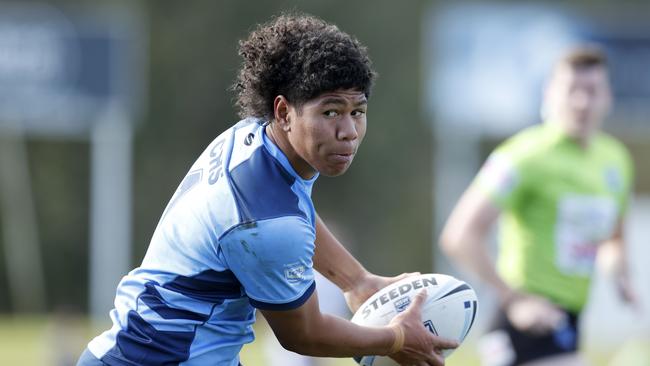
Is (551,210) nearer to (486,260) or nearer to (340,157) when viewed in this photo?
(486,260)

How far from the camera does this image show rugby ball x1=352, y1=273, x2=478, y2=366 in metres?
4.79

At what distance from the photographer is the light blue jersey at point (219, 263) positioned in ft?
13.7

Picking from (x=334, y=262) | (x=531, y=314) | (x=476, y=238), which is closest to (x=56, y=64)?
(x=476, y=238)

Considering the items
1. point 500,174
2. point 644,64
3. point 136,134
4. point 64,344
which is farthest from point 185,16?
point 500,174

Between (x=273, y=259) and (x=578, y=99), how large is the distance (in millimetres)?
3588

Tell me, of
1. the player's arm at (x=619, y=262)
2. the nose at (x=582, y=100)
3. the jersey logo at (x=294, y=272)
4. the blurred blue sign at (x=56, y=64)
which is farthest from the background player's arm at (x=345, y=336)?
the blurred blue sign at (x=56, y=64)

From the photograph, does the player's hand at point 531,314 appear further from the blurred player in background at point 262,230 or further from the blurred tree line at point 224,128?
the blurred tree line at point 224,128

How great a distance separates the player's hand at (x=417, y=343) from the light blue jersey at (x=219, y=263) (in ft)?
1.42

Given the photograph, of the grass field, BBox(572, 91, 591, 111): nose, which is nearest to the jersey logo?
BBox(572, 91, 591, 111): nose

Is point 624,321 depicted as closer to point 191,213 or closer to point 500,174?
point 500,174

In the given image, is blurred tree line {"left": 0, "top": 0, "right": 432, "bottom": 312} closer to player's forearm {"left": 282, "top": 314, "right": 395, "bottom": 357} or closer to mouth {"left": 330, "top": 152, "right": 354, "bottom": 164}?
player's forearm {"left": 282, "top": 314, "right": 395, "bottom": 357}

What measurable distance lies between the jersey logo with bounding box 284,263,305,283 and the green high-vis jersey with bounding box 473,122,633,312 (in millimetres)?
3023

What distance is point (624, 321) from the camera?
762 inches

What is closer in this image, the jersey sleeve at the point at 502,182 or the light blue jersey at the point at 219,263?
the light blue jersey at the point at 219,263
